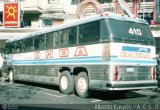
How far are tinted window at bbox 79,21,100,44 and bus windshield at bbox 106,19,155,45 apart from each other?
0.60 m

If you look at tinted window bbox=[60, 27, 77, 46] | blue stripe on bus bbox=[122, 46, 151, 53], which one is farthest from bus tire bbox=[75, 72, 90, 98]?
blue stripe on bus bbox=[122, 46, 151, 53]

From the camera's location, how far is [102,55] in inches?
487

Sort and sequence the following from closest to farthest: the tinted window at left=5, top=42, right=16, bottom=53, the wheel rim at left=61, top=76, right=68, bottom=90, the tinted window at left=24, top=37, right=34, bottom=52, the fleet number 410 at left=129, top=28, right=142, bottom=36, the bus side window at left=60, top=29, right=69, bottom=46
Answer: the fleet number 410 at left=129, top=28, right=142, bottom=36 → the wheel rim at left=61, top=76, right=68, bottom=90 → the bus side window at left=60, top=29, right=69, bottom=46 → the tinted window at left=24, top=37, right=34, bottom=52 → the tinted window at left=5, top=42, right=16, bottom=53

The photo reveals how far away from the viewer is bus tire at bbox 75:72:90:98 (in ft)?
43.1

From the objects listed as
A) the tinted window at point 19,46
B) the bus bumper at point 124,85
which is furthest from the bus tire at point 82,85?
the tinted window at point 19,46

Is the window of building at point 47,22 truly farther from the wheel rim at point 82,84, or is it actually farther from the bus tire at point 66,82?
the wheel rim at point 82,84

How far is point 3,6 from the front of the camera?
31922 millimetres

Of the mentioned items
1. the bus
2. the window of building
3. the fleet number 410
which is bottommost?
the bus

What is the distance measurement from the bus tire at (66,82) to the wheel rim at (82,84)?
59 centimetres

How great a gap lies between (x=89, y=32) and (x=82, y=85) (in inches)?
87.8

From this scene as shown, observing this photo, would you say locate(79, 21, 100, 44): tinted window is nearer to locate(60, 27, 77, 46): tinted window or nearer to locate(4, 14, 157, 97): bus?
locate(4, 14, 157, 97): bus

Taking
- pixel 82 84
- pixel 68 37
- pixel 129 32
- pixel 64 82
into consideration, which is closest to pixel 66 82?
pixel 64 82

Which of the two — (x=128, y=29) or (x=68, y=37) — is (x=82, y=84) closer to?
(x=68, y=37)

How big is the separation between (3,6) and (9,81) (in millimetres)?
12084
